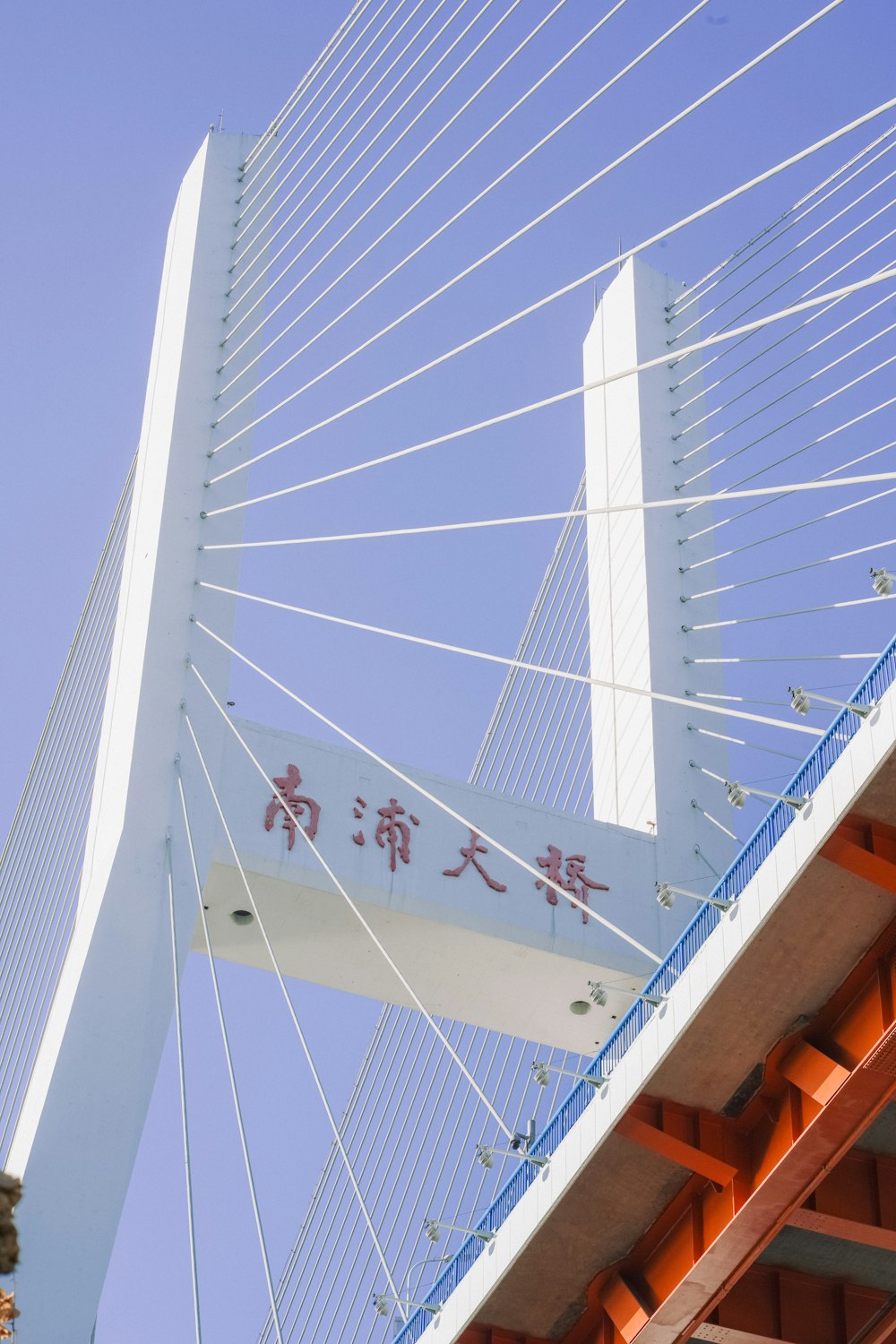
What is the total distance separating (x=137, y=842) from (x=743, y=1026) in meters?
3.80

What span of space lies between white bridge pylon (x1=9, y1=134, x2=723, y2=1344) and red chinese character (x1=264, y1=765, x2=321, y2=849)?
0.01m

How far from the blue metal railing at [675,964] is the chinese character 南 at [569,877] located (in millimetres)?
1699

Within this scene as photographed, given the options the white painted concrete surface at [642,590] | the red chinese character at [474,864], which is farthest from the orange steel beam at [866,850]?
the white painted concrete surface at [642,590]

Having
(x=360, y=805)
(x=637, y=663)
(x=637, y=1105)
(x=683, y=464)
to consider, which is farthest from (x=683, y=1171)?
(x=683, y=464)

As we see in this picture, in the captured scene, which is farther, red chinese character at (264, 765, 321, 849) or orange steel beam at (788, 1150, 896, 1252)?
red chinese character at (264, 765, 321, 849)

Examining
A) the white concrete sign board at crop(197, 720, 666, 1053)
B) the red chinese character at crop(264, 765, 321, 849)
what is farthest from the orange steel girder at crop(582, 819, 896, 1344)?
the red chinese character at crop(264, 765, 321, 849)

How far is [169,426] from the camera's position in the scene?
13.4 metres

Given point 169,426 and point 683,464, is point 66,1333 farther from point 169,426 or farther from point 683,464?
point 683,464

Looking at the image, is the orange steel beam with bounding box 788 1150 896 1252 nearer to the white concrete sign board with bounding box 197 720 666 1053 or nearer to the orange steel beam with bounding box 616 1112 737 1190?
the orange steel beam with bounding box 616 1112 737 1190

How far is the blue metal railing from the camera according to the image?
9.59 metres

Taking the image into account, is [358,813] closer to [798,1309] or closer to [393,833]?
[393,833]

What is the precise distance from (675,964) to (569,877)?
6.91ft

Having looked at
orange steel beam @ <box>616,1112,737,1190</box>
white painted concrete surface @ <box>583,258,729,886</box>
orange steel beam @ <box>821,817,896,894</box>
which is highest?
white painted concrete surface @ <box>583,258,729,886</box>

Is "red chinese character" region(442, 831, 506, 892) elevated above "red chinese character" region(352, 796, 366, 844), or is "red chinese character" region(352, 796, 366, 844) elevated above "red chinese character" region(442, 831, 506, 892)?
"red chinese character" region(352, 796, 366, 844)
